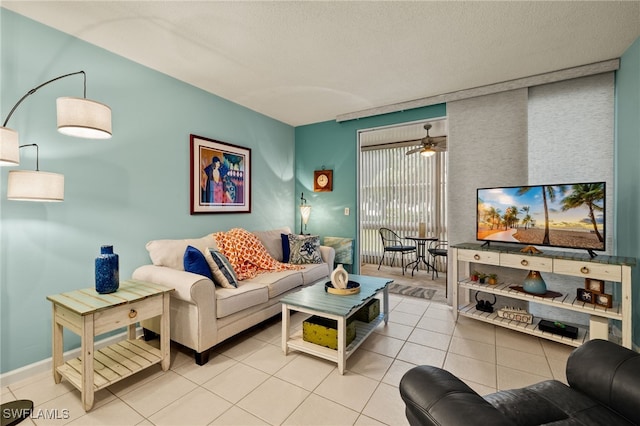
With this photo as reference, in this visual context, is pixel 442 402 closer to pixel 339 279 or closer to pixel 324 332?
pixel 324 332

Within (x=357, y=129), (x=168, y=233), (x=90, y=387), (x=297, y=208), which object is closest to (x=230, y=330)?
(x=90, y=387)

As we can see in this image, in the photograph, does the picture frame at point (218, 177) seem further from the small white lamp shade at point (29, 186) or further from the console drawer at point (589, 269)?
the console drawer at point (589, 269)

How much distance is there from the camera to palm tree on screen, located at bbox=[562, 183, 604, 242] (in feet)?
7.64

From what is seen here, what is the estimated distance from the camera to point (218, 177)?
3.45m

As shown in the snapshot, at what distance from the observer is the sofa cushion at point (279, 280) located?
2799 mm

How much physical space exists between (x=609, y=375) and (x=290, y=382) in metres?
1.73

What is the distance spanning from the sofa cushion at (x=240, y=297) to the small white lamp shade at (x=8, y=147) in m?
1.55

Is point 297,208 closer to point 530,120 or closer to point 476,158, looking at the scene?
point 476,158

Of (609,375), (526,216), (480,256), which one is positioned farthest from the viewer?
(480,256)

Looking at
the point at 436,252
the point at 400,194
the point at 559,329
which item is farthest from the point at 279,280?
the point at 400,194

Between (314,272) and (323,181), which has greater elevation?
(323,181)

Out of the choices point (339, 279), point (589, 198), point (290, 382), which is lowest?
point (290, 382)

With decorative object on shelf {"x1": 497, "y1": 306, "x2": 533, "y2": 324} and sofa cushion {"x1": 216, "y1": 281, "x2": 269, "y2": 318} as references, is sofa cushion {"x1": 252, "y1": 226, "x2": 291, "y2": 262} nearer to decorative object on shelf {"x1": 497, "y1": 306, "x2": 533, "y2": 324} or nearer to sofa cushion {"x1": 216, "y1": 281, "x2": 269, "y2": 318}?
sofa cushion {"x1": 216, "y1": 281, "x2": 269, "y2": 318}

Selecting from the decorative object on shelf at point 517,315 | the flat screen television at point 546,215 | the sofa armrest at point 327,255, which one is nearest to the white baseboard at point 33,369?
the sofa armrest at point 327,255
